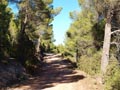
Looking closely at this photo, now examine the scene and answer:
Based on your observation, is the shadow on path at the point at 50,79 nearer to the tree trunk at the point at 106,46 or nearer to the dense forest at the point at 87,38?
the dense forest at the point at 87,38

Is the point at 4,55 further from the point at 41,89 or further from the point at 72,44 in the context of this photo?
the point at 72,44

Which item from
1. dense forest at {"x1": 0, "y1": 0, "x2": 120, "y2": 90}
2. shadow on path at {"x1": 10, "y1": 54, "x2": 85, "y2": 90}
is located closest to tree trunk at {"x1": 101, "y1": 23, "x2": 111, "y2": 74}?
dense forest at {"x1": 0, "y1": 0, "x2": 120, "y2": 90}

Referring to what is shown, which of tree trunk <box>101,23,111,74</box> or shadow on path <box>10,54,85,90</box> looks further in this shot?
shadow on path <box>10,54,85,90</box>

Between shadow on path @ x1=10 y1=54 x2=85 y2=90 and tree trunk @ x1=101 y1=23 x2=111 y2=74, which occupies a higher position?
tree trunk @ x1=101 y1=23 x2=111 y2=74

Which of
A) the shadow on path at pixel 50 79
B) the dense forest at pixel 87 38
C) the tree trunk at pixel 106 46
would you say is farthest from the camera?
the shadow on path at pixel 50 79

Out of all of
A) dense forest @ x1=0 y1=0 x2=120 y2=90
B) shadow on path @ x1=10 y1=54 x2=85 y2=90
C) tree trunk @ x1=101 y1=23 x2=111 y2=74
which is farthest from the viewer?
shadow on path @ x1=10 y1=54 x2=85 y2=90

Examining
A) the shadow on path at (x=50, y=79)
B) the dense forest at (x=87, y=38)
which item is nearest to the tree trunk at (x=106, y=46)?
the dense forest at (x=87, y=38)

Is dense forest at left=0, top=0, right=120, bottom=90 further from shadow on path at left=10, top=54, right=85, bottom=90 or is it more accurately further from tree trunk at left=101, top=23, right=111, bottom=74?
shadow on path at left=10, top=54, right=85, bottom=90

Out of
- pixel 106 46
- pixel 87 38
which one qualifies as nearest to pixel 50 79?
pixel 106 46

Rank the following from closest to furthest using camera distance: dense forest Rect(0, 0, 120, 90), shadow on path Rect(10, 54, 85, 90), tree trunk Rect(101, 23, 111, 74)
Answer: dense forest Rect(0, 0, 120, 90) → tree trunk Rect(101, 23, 111, 74) → shadow on path Rect(10, 54, 85, 90)

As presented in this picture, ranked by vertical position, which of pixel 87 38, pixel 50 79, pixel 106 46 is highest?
pixel 87 38

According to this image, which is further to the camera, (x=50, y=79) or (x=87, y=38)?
(x=87, y=38)

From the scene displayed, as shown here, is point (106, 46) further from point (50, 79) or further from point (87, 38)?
point (87, 38)

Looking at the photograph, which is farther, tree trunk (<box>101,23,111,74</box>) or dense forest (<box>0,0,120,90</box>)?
tree trunk (<box>101,23,111,74</box>)
